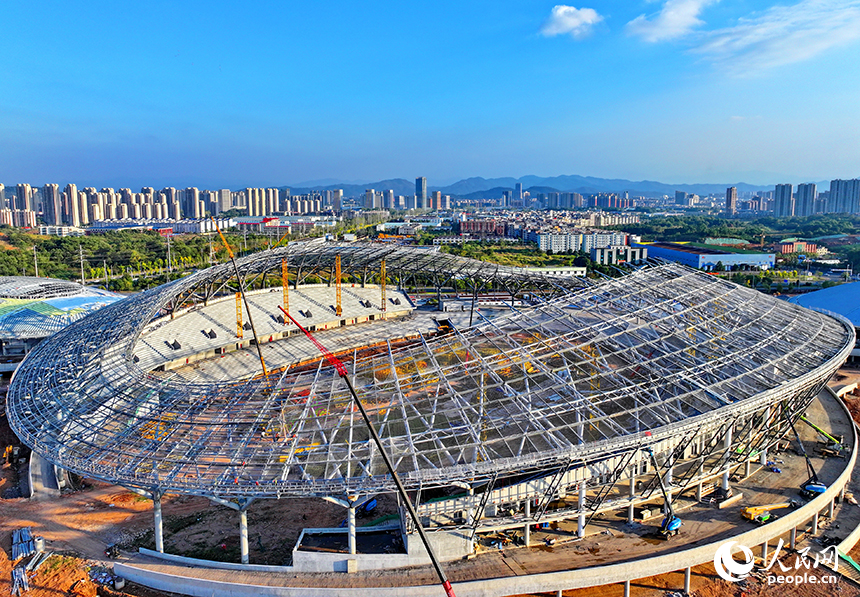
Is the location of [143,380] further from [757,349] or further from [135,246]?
[135,246]

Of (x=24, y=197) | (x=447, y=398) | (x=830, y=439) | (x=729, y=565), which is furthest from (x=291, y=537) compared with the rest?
(x=24, y=197)

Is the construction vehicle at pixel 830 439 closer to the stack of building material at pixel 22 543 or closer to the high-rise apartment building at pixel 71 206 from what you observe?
the stack of building material at pixel 22 543

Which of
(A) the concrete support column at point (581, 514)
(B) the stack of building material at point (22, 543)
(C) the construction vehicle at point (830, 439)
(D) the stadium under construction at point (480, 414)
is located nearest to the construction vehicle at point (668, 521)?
(D) the stadium under construction at point (480, 414)

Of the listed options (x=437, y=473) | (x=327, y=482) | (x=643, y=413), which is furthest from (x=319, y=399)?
(x=643, y=413)

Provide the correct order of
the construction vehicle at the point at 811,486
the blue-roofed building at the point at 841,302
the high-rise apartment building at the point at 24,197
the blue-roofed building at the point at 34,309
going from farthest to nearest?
the high-rise apartment building at the point at 24,197 < the blue-roofed building at the point at 841,302 < the blue-roofed building at the point at 34,309 < the construction vehicle at the point at 811,486

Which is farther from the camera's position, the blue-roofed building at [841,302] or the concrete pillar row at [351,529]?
the blue-roofed building at [841,302]

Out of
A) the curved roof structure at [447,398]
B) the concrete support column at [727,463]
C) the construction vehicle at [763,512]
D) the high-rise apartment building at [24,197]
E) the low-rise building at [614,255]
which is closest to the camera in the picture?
the curved roof structure at [447,398]
